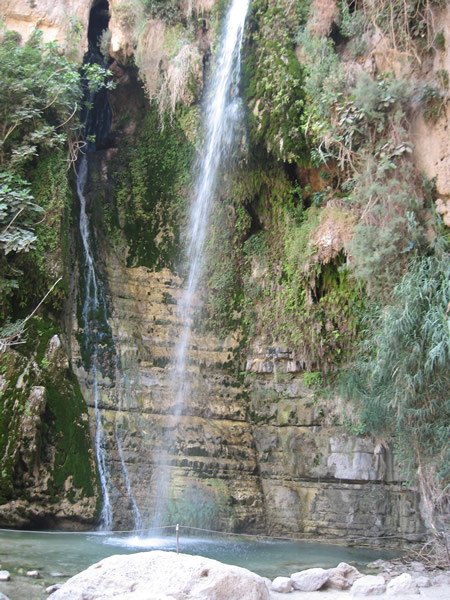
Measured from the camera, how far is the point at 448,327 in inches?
260

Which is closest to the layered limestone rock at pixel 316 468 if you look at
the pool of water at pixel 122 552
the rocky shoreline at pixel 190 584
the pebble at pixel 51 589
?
the pool of water at pixel 122 552

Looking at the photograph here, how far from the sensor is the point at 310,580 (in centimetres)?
545

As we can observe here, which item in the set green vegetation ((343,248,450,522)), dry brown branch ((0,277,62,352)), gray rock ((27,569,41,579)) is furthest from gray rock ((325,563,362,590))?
dry brown branch ((0,277,62,352))

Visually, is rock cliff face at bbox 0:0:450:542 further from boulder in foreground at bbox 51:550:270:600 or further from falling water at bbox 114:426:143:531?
boulder in foreground at bbox 51:550:270:600

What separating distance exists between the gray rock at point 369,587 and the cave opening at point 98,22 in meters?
12.1

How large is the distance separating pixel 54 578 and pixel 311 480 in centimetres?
525

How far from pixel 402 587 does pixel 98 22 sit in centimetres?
1287

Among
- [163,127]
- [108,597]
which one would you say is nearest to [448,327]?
[108,597]

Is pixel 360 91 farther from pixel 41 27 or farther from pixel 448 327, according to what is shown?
pixel 41 27

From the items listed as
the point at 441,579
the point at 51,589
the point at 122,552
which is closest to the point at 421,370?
the point at 441,579

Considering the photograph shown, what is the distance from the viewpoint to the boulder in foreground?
4.31 meters

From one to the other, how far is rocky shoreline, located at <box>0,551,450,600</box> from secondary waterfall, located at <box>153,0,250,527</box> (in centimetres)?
529

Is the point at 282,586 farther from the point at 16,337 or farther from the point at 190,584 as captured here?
the point at 16,337

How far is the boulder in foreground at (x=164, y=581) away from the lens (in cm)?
431
